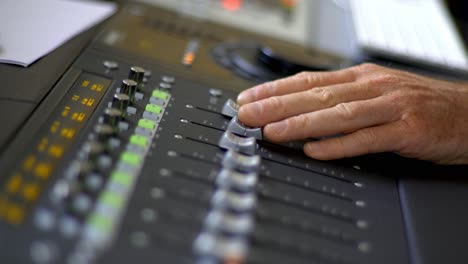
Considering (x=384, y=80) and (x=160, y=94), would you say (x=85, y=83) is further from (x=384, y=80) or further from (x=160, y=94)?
(x=384, y=80)

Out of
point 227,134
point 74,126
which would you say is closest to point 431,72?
point 227,134

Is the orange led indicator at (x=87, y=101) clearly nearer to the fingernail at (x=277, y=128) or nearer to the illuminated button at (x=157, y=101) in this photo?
the illuminated button at (x=157, y=101)

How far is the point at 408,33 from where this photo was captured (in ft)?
4.25

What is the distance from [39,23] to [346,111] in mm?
566

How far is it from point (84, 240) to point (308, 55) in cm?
79

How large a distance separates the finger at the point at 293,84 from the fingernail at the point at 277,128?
0.08m

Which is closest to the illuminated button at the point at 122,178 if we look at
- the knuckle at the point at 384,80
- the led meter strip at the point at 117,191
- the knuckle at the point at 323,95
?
the led meter strip at the point at 117,191

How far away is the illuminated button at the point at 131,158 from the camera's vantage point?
23.7 inches

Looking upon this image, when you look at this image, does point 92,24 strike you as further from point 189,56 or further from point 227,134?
point 227,134

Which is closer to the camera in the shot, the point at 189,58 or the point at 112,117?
the point at 112,117

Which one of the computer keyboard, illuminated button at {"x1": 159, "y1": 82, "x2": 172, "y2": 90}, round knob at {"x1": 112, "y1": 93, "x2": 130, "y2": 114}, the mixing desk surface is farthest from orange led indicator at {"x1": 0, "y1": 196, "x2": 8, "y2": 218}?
the computer keyboard

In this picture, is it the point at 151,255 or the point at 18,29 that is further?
the point at 18,29

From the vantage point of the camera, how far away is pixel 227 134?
71cm

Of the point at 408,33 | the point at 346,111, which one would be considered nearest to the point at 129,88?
the point at 346,111
